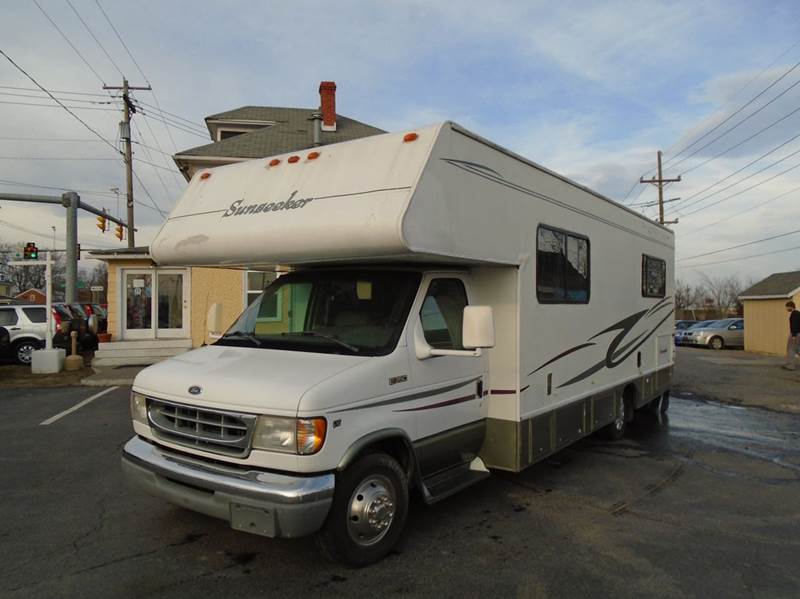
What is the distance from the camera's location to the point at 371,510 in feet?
12.4

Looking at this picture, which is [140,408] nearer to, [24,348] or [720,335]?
Answer: [24,348]

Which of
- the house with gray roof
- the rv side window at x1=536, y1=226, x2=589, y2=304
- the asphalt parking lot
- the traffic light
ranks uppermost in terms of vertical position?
the house with gray roof

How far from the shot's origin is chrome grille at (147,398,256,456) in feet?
11.6

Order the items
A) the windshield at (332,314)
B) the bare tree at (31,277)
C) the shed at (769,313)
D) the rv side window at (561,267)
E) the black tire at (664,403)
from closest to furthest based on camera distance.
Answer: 1. the windshield at (332,314)
2. the rv side window at (561,267)
3. the black tire at (664,403)
4. the shed at (769,313)
5. the bare tree at (31,277)

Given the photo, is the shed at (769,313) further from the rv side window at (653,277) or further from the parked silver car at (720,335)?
the rv side window at (653,277)

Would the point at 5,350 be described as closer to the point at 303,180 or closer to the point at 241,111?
the point at 241,111

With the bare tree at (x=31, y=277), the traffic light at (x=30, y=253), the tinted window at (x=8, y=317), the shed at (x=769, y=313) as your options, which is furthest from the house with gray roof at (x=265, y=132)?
the bare tree at (x=31, y=277)

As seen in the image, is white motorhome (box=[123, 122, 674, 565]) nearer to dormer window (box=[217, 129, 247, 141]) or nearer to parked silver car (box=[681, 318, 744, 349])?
dormer window (box=[217, 129, 247, 141])

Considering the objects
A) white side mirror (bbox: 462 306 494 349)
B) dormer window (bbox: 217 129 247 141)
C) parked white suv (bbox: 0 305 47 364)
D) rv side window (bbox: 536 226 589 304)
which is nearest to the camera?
white side mirror (bbox: 462 306 494 349)

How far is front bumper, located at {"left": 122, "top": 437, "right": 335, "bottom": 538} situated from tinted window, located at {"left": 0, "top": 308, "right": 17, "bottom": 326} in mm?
15091

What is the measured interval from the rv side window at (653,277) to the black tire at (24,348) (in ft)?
50.3

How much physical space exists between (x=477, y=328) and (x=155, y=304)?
13654 millimetres

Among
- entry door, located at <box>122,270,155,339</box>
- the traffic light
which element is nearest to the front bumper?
entry door, located at <box>122,270,155,339</box>

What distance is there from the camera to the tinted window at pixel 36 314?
16.1m
